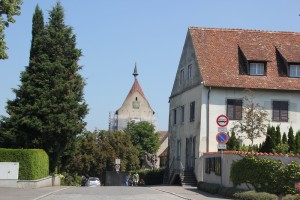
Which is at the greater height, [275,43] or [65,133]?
[275,43]

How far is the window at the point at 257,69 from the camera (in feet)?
144

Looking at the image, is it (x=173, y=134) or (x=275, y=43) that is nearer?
(x=275, y=43)

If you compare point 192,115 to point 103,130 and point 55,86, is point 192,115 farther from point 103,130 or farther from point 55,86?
point 103,130

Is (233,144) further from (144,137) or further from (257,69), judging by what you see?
(144,137)

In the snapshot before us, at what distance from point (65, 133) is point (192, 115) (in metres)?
10.7

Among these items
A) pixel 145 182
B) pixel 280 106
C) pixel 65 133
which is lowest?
pixel 145 182

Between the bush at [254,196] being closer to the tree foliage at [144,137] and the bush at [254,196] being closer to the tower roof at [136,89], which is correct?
the tree foliage at [144,137]

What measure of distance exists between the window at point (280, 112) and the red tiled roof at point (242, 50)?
149 centimetres

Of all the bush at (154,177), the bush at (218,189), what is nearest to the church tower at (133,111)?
the bush at (154,177)

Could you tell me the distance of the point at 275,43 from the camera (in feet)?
152

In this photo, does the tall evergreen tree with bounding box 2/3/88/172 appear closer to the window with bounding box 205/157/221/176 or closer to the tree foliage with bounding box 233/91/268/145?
the window with bounding box 205/157/221/176

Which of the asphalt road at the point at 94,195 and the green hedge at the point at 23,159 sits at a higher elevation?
the green hedge at the point at 23,159

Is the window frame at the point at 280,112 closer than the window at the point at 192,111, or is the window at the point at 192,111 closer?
the window frame at the point at 280,112

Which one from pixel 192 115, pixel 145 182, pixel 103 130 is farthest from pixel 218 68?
pixel 103 130
